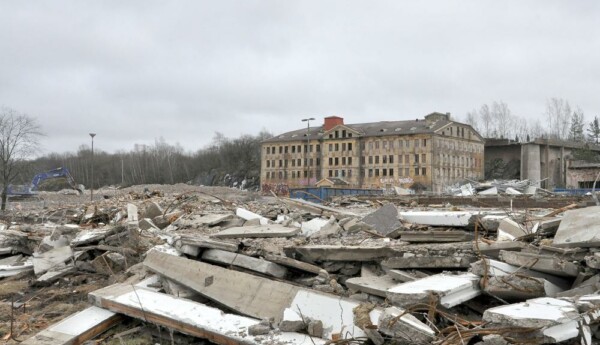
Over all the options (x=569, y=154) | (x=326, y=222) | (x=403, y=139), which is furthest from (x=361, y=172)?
(x=326, y=222)

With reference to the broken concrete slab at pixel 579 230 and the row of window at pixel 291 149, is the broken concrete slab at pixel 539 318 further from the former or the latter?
the row of window at pixel 291 149

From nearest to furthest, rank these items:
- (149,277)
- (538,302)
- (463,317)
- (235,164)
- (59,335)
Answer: (538,302)
(463,317)
(59,335)
(149,277)
(235,164)

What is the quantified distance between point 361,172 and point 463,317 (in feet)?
202

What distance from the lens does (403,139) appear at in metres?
62.2

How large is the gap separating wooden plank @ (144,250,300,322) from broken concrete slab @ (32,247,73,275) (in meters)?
2.62

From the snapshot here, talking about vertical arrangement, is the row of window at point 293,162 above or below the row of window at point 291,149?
below

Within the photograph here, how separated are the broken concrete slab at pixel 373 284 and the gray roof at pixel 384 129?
186 feet

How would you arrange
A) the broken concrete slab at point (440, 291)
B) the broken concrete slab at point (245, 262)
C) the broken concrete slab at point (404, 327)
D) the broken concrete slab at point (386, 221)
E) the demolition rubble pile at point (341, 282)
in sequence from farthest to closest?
the broken concrete slab at point (386, 221) → the broken concrete slab at point (245, 262) → the broken concrete slab at point (440, 291) → the demolition rubble pile at point (341, 282) → the broken concrete slab at point (404, 327)

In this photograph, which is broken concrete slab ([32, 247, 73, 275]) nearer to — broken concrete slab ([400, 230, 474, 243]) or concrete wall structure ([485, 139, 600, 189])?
broken concrete slab ([400, 230, 474, 243])

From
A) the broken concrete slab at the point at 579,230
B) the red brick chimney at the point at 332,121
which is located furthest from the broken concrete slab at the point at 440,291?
the red brick chimney at the point at 332,121

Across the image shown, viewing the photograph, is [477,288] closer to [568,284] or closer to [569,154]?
[568,284]

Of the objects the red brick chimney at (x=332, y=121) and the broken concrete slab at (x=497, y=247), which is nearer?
the broken concrete slab at (x=497, y=247)

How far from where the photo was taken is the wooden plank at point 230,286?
209 inches

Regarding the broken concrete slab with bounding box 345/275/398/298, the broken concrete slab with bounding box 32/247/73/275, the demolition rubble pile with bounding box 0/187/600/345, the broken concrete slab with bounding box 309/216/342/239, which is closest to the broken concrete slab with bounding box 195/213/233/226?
the demolition rubble pile with bounding box 0/187/600/345
